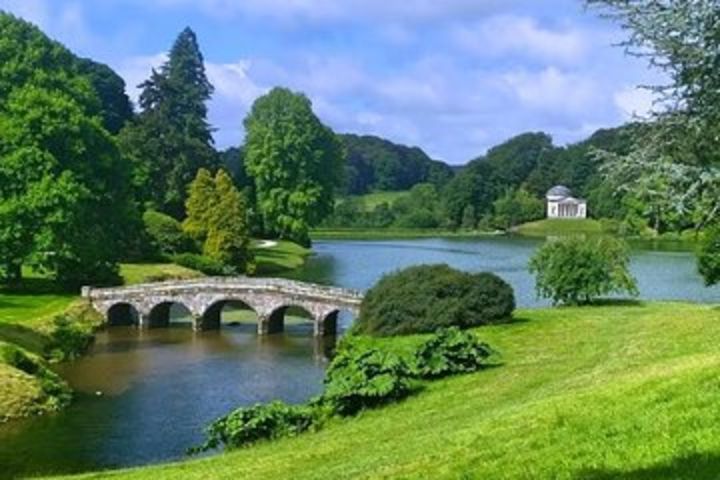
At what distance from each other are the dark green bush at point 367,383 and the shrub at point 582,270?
21044 millimetres

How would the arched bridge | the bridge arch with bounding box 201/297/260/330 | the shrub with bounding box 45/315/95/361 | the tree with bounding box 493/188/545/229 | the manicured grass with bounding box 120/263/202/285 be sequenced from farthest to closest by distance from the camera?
the tree with bounding box 493/188/545/229
the manicured grass with bounding box 120/263/202/285
the bridge arch with bounding box 201/297/260/330
the arched bridge
the shrub with bounding box 45/315/95/361

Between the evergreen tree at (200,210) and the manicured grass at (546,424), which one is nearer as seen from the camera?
the manicured grass at (546,424)

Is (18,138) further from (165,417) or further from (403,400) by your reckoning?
(403,400)

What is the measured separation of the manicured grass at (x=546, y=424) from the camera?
40.2 feet

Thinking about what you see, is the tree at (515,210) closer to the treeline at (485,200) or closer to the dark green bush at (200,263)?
the treeline at (485,200)

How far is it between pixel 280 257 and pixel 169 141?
1627 cm

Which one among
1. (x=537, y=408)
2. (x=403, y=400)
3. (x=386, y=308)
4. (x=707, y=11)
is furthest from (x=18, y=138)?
(x=707, y=11)

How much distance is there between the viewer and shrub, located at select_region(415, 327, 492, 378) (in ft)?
101

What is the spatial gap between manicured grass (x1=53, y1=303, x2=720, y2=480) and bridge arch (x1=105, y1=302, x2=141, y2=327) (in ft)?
96.7

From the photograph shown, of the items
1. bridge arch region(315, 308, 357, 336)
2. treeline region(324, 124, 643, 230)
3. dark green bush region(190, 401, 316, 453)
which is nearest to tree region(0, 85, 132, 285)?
bridge arch region(315, 308, 357, 336)

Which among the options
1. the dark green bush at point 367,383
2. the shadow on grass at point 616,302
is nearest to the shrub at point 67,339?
the dark green bush at point 367,383

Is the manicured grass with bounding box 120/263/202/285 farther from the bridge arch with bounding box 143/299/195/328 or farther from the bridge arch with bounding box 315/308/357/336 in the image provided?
the bridge arch with bounding box 315/308/357/336

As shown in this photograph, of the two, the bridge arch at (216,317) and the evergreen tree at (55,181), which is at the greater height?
the evergreen tree at (55,181)

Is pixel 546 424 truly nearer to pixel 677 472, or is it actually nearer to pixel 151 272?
pixel 677 472
